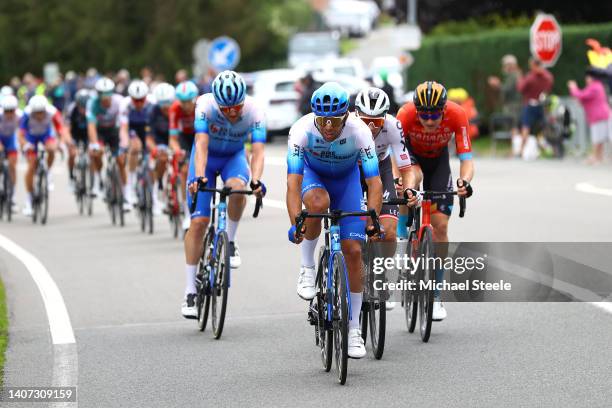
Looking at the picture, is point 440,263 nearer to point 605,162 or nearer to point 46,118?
point 46,118

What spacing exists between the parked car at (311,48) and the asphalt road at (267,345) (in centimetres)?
4937

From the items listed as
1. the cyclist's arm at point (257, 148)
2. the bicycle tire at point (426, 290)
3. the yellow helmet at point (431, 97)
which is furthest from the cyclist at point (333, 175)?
the cyclist's arm at point (257, 148)

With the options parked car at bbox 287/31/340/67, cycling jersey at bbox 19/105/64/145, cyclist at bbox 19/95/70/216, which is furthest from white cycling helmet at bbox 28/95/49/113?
parked car at bbox 287/31/340/67

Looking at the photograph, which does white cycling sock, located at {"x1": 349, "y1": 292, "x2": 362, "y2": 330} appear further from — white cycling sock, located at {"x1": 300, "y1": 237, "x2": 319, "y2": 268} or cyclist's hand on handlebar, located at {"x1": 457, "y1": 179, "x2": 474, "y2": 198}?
cyclist's hand on handlebar, located at {"x1": 457, "y1": 179, "x2": 474, "y2": 198}

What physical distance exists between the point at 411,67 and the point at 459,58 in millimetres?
4013

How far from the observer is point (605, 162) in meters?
27.7

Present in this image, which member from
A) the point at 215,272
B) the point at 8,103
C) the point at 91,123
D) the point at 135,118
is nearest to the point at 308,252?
the point at 215,272

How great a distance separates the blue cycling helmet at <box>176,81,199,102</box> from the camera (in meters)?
15.0

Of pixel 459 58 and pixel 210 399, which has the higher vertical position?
pixel 459 58

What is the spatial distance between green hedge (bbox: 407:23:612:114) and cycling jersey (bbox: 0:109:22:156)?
1507 cm

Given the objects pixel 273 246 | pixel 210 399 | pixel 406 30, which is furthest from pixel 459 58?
pixel 210 399

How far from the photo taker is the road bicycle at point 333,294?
8.69 metres

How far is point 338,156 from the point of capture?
9.34 metres

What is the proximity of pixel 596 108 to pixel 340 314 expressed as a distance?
18948mm
